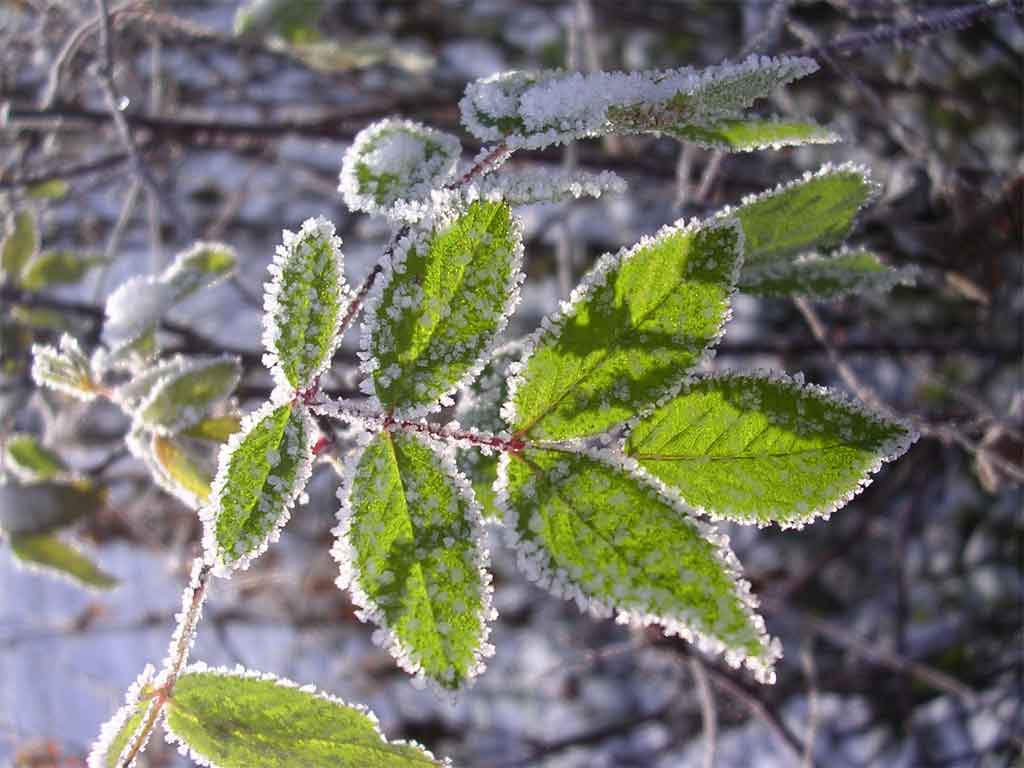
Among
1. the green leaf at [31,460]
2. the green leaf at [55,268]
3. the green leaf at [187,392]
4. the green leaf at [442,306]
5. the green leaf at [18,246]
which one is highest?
the green leaf at [18,246]

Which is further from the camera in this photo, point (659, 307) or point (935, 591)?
point (935, 591)

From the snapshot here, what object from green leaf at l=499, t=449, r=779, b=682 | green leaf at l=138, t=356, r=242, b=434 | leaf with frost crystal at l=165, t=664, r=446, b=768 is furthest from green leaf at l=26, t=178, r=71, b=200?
green leaf at l=499, t=449, r=779, b=682

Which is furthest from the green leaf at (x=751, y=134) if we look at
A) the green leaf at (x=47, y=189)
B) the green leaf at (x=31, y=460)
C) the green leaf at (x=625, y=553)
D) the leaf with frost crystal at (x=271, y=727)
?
the green leaf at (x=47, y=189)

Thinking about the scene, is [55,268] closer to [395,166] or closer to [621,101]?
[395,166]

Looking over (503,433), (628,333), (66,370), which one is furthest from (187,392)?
(628,333)

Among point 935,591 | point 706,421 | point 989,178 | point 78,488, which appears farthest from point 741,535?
point 706,421

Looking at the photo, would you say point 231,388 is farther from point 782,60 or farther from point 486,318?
point 782,60

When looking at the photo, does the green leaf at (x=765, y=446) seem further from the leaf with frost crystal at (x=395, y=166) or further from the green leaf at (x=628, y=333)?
the leaf with frost crystal at (x=395, y=166)
